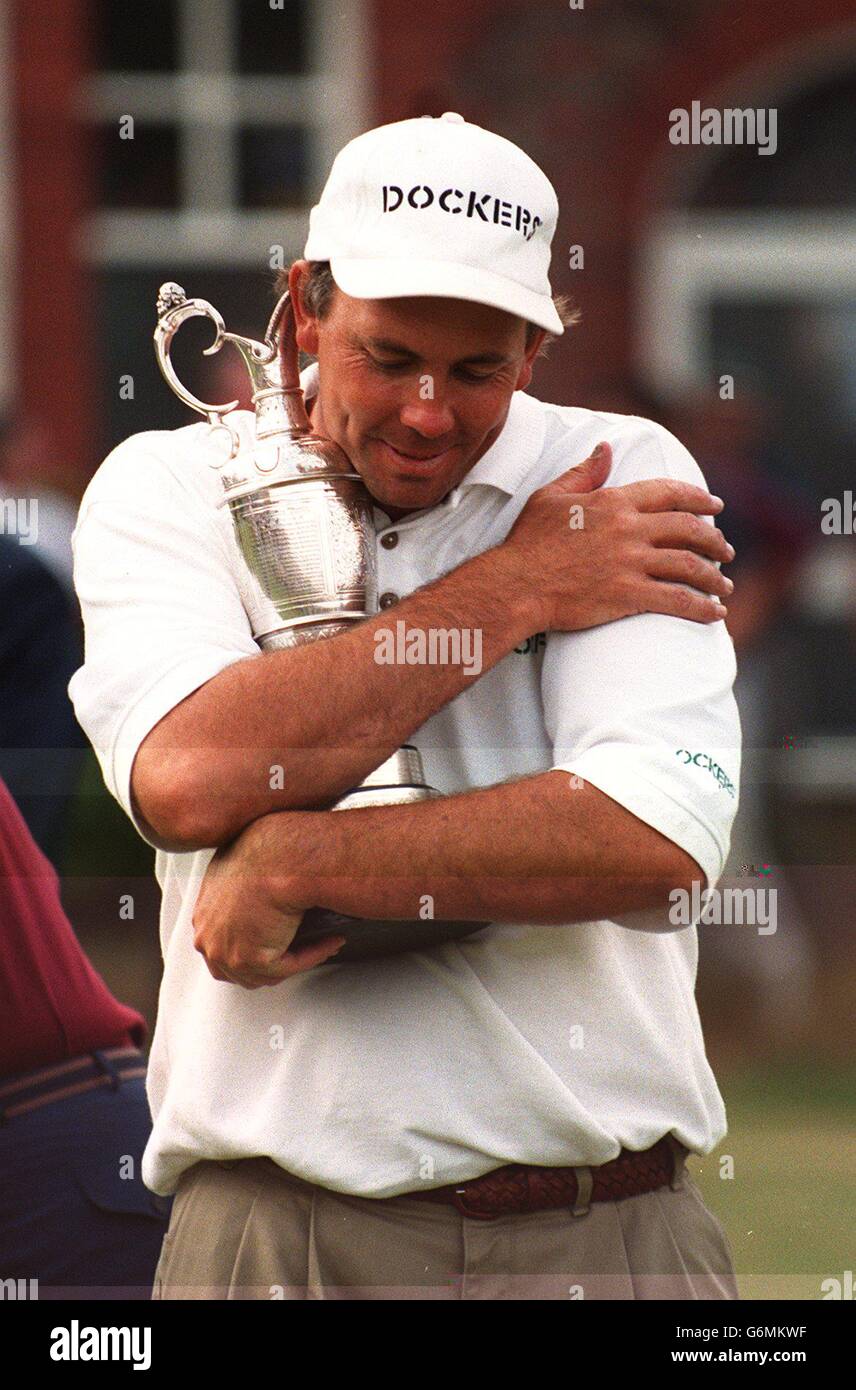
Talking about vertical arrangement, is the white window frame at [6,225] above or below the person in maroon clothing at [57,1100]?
above

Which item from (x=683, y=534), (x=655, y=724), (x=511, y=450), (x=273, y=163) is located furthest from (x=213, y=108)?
(x=655, y=724)

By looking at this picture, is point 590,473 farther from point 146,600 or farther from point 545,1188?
point 545,1188

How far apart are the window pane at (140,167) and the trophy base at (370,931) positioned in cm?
383

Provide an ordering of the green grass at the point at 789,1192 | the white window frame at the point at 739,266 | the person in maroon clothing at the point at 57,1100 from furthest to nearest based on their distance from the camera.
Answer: the white window frame at the point at 739,266 < the person in maroon clothing at the point at 57,1100 < the green grass at the point at 789,1192

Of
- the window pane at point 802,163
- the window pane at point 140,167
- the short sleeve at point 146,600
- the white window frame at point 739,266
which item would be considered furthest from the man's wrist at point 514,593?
the window pane at point 802,163

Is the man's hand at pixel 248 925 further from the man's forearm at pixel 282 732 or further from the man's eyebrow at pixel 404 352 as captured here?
the man's eyebrow at pixel 404 352

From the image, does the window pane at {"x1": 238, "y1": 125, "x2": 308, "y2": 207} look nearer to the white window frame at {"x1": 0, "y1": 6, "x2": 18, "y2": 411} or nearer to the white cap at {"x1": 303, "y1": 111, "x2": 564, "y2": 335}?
the white window frame at {"x1": 0, "y1": 6, "x2": 18, "y2": 411}

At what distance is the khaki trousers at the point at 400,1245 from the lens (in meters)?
1.73

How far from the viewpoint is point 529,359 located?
5.86 ft

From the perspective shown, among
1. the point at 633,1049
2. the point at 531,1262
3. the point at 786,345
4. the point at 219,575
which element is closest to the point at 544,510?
the point at 219,575

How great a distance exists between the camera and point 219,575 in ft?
5.76

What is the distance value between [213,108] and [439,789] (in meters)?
4.05
